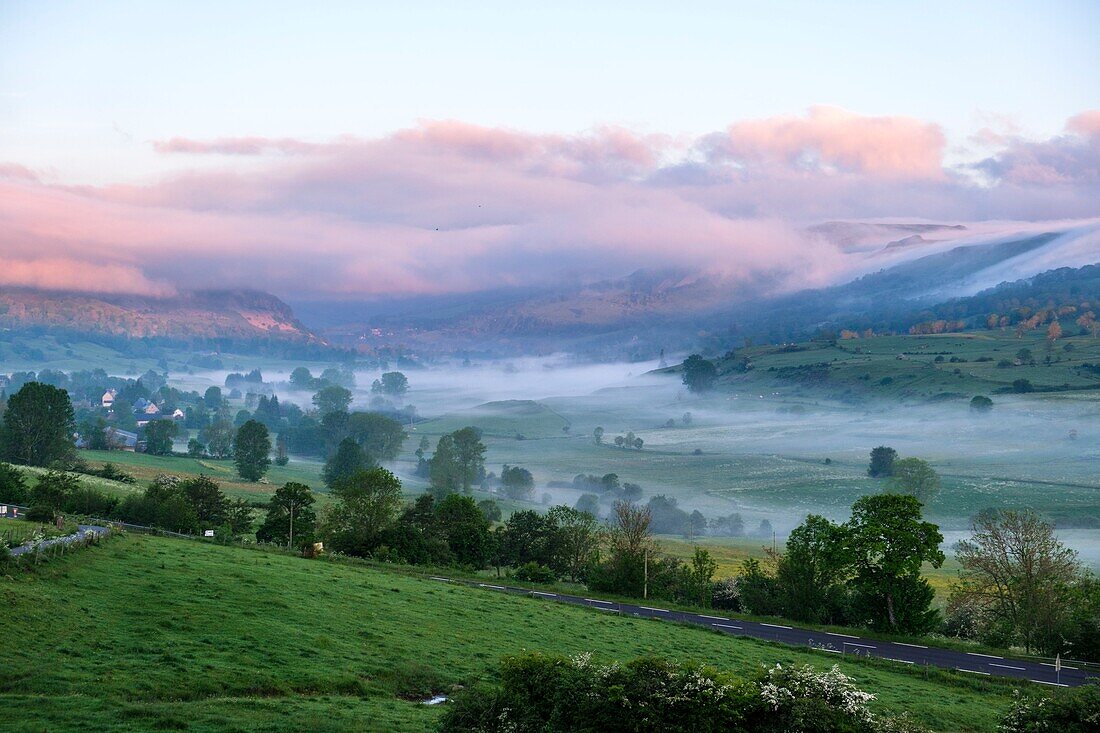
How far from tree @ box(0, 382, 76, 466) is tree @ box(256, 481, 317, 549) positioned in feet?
208

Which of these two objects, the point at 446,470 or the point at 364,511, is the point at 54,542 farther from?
the point at 446,470

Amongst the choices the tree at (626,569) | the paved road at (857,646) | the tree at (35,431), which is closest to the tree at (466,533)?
the tree at (626,569)

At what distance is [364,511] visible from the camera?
313ft

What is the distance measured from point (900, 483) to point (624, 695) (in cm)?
16187

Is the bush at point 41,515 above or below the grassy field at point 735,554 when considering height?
above

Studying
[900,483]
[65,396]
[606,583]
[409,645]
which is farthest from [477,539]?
[900,483]

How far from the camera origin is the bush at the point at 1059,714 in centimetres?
2994

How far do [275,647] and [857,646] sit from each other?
132 ft

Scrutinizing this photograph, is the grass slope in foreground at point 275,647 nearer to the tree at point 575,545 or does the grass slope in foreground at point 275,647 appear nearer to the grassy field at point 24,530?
the grassy field at point 24,530

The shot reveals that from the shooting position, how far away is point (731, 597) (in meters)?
79.5

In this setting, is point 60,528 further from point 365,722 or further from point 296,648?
point 365,722

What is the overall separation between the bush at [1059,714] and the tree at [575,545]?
6141cm

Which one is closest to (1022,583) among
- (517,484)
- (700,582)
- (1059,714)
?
(700,582)

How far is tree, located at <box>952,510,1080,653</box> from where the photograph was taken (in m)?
65.6
